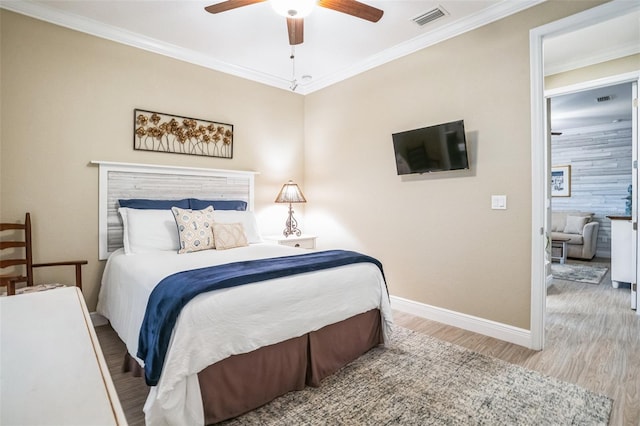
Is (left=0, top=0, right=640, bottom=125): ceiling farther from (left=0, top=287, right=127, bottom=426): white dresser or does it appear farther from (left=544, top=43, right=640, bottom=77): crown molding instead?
(left=0, top=287, right=127, bottom=426): white dresser

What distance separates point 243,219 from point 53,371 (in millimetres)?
3040

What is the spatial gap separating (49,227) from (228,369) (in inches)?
91.1

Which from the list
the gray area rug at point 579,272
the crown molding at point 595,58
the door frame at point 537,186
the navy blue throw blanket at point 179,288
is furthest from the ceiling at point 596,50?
the navy blue throw blanket at point 179,288

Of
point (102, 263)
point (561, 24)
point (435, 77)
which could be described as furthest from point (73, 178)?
point (561, 24)

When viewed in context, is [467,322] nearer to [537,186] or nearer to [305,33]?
[537,186]

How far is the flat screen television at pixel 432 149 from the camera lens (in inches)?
121

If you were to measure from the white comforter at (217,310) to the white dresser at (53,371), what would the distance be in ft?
2.59

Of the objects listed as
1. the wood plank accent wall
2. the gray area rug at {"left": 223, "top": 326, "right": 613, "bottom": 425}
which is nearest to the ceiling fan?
the gray area rug at {"left": 223, "top": 326, "right": 613, "bottom": 425}

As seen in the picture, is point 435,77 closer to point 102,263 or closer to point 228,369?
point 228,369

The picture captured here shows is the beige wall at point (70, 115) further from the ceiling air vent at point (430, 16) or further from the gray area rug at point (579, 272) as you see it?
the gray area rug at point (579, 272)

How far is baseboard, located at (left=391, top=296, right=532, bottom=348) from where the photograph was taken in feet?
9.19

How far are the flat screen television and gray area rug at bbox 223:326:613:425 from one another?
5.51ft

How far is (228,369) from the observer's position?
1.84 m

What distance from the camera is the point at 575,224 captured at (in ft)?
21.5
